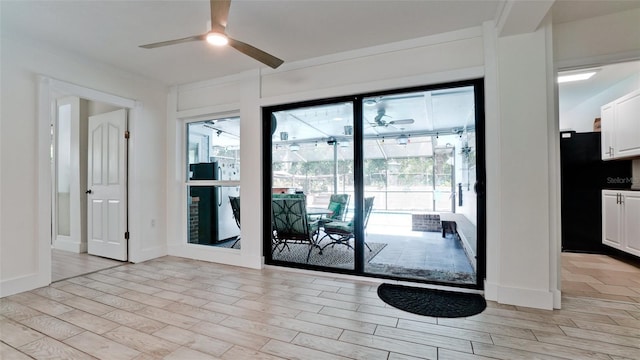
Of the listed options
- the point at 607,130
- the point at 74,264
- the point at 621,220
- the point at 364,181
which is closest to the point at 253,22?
the point at 364,181

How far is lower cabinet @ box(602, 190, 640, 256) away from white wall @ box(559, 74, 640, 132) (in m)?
1.50

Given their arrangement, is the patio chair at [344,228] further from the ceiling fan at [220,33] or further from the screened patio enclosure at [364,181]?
the ceiling fan at [220,33]

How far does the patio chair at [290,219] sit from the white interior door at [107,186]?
6.80 ft

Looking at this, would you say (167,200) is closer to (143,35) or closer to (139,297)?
(139,297)

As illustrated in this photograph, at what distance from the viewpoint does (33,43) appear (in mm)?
2826

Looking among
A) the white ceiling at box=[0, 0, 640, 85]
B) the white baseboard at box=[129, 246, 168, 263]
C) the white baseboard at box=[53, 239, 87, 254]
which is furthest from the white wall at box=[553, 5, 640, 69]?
the white baseboard at box=[53, 239, 87, 254]

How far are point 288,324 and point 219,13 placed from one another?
2.26m

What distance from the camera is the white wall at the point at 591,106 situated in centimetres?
389

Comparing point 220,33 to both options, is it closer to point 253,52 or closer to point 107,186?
point 253,52

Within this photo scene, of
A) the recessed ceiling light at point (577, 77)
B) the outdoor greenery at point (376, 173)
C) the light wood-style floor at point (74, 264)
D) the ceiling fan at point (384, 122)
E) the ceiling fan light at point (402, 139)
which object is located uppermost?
the recessed ceiling light at point (577, 77)

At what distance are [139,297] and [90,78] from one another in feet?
8.71

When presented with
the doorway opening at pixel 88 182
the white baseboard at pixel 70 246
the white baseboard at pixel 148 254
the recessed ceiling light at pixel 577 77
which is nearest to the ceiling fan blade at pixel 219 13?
the doorway opening at pixel 88 182

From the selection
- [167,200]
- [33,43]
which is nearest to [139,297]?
[167,200]

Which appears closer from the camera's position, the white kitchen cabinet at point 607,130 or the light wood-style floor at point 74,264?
the light wood-style floor at point 74,264
